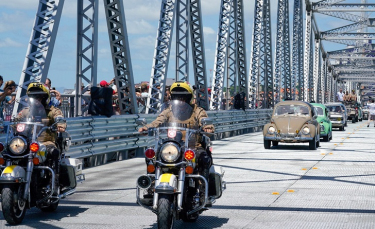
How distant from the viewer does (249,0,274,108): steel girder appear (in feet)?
133

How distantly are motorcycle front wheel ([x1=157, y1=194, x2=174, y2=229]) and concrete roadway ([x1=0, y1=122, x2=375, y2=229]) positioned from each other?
84cm

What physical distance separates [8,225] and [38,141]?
112 cm

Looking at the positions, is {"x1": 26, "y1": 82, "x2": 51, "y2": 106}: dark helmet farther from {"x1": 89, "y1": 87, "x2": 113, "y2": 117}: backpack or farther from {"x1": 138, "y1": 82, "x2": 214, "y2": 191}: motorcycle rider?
{"x1": 89, "y1": 87, "x2": 113, "y2": 117}: backpack

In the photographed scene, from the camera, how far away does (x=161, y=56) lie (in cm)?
2256

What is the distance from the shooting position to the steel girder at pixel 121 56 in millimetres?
18672

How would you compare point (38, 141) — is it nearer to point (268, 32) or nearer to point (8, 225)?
point (8, 225)

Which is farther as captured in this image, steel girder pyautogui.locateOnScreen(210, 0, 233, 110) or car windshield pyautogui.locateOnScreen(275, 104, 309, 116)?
steel girder pyautogui.locateOnScreen(210, 0, 233, 110)

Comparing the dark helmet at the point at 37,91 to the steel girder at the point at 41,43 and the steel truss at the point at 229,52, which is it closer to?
the steel girder at the point at 41,43

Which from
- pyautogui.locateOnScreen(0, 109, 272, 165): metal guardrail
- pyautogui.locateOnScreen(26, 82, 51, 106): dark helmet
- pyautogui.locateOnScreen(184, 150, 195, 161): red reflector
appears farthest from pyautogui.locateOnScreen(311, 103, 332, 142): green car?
pyautogui.locateOnScreen(184, 150, 195, 161): red reflector

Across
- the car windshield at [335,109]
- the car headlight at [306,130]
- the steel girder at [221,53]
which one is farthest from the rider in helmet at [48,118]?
the car windshield at [335,109]

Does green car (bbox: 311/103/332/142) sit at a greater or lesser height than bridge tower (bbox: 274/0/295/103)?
lesser

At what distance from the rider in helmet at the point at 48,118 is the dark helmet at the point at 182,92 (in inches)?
55.9

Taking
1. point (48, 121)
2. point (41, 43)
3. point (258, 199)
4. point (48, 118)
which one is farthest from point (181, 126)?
point (41, 43)

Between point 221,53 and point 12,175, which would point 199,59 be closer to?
point 221,53
